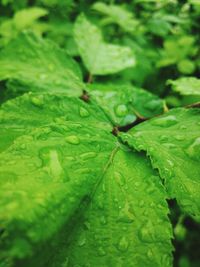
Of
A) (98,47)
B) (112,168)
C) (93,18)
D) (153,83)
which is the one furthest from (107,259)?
(93,18)

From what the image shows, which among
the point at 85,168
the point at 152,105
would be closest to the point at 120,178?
the point at 85,168

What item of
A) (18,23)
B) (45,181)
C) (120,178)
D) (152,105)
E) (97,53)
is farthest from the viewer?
(18,23)

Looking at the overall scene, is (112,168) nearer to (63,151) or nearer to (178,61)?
(63,151)

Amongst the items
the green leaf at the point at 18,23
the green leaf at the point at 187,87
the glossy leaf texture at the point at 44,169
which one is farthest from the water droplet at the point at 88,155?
the green leaf at the point at 18,23

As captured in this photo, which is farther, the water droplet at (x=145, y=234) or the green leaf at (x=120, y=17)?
the green leaf at (x=120, y=17)

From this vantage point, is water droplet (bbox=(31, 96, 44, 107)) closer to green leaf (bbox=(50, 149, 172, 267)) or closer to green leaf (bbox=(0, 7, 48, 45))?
green leaf (bbox=(50, 149, 172, 267))

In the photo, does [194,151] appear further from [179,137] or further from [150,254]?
[150,254]

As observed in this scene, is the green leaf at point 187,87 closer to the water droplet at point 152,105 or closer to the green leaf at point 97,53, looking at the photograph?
the water droplet at point 152,105
